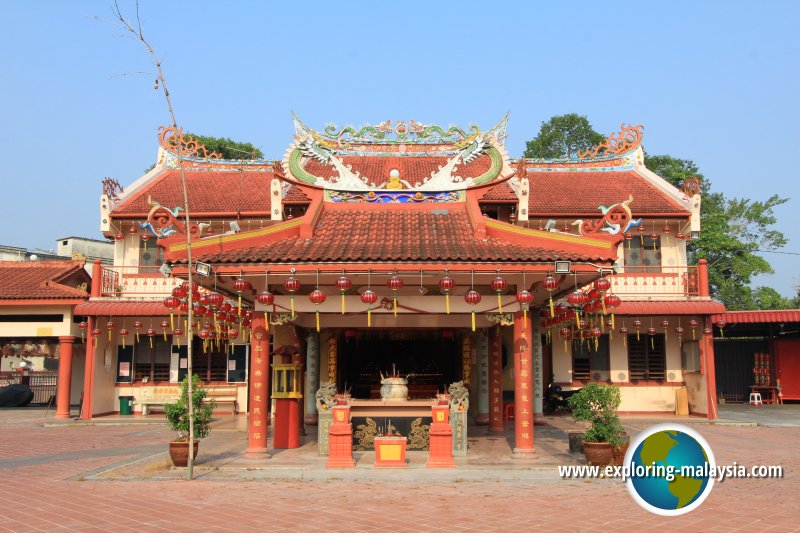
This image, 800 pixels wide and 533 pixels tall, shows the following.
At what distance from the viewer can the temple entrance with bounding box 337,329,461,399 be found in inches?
672

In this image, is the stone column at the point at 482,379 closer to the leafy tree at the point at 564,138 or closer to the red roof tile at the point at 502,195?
the red roof tile at the point at 502,195

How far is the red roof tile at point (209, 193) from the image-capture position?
72.6ft

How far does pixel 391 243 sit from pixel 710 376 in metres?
12.5

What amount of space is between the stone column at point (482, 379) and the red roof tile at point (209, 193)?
8483mm

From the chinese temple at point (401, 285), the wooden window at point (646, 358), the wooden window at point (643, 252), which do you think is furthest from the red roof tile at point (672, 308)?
the wooden window at point (646, 358)

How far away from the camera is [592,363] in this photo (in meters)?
22.1

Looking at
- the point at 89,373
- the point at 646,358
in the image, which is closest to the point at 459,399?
the point at 646,358

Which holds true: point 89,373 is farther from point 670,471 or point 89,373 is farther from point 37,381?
point 670,471

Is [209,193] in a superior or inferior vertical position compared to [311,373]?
superior

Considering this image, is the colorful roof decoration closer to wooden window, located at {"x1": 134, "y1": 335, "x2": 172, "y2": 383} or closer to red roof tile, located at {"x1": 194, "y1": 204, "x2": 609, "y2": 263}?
red roof tile, located at {"x1": 194, "y1": 204, "x2": 609, "y2": 263}

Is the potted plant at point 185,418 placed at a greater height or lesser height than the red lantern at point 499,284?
lesser

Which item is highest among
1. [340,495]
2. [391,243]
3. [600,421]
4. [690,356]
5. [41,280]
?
[41,280]

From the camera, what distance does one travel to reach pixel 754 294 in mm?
33375

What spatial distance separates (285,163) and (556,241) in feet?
18.2
